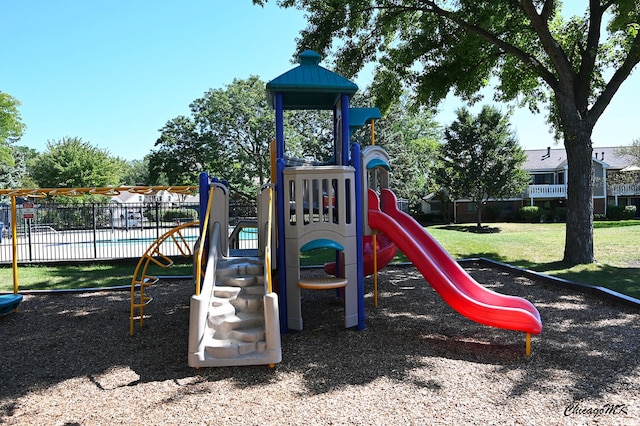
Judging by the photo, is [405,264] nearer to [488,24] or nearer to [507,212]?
[488,24]

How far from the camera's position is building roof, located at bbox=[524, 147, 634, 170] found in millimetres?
36531

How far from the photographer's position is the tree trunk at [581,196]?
11148 millimetres

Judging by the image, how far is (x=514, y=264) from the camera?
12453 mm

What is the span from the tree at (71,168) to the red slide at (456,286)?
3908 centimetres

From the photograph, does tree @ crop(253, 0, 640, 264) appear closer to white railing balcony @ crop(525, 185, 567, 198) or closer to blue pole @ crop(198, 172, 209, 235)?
blue pole @ crop(198, 172, 209, 235)

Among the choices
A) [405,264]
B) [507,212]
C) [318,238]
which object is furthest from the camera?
[507,212]

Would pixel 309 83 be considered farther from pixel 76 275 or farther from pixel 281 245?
pixel 76 275

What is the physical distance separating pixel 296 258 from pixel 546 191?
112 ft

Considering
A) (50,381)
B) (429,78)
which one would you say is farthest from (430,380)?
(429,78)

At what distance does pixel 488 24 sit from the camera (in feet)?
39.1

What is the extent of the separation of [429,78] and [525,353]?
11.0 meters

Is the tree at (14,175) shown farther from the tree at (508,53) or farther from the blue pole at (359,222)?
the blue pole at (359,222)

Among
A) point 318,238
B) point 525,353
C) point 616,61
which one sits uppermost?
point 616,61

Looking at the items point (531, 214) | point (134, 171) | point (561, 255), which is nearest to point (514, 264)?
point (561, 255)
